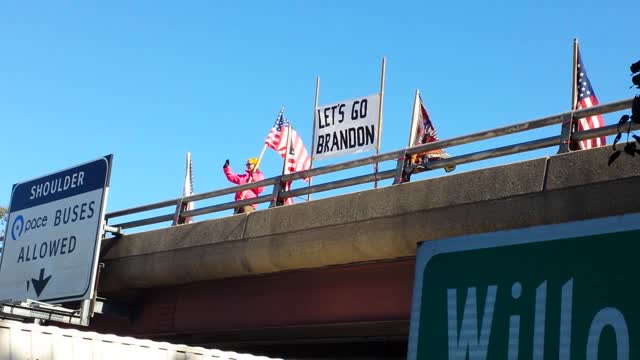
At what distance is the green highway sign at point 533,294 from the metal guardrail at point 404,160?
7.16 m

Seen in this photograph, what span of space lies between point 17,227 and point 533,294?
58.6ft

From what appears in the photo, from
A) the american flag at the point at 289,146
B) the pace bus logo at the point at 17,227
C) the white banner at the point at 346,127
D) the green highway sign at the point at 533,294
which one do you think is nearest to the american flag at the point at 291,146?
the american flag at the point at 289,146

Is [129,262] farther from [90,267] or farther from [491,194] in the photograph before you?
[491,194]

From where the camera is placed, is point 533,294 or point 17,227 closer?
point 533,294

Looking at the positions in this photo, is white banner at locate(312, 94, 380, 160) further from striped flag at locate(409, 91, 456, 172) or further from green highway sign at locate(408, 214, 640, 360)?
green highway sign at locate(408, 214, 640, 360)

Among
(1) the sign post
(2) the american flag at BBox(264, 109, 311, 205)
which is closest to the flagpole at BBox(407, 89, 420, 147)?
(2) the american flag at BBox(264, 109, 311, 205)

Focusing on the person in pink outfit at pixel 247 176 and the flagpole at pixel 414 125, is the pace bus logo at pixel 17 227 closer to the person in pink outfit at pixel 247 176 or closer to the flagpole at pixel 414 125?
the person in pink outfit at pixel 247 176

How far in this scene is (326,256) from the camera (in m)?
12.9

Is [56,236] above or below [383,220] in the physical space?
above

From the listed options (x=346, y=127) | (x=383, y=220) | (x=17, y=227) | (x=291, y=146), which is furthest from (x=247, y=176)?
(x=383, y=220)

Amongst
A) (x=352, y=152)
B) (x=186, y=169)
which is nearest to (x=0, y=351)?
(x=352, y=152)

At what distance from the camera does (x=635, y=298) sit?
2227 millimetres

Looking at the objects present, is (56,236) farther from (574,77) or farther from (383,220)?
(574,77)

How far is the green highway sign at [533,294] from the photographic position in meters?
2.26
